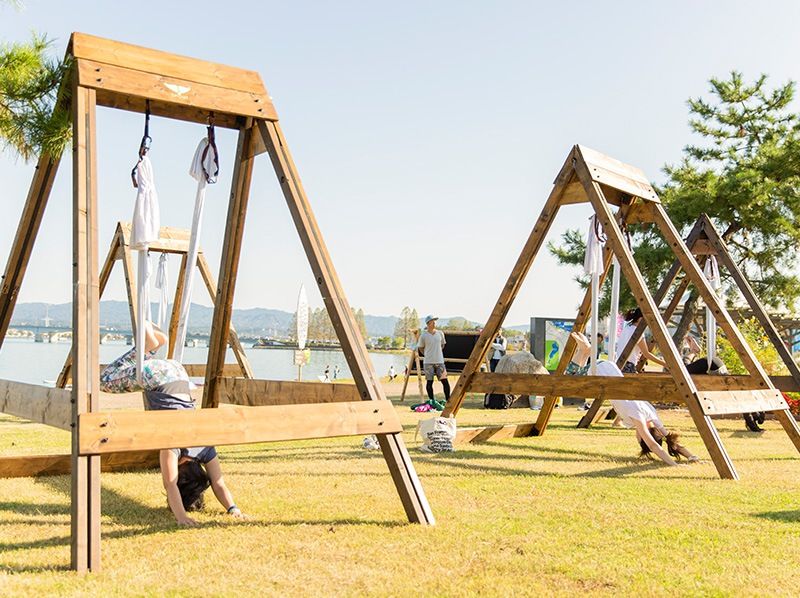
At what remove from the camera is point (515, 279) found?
8.94 meters

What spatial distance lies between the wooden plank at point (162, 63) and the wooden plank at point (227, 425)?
216cm

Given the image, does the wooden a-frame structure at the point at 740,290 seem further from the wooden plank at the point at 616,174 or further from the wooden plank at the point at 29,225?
the wooden plank at the point at 29,225

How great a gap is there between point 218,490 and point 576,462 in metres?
4.10

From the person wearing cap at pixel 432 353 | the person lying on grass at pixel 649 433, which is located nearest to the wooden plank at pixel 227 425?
the person lying on grass at pixel 649 433

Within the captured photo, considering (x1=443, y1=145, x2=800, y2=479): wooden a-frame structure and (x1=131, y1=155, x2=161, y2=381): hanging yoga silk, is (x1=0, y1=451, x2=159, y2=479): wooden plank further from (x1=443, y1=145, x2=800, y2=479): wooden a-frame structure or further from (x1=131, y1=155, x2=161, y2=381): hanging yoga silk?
(x1=443, y1=145, x2=800, y2=479): wooden a-frame structure

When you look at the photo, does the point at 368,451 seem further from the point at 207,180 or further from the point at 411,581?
the point at 411,581

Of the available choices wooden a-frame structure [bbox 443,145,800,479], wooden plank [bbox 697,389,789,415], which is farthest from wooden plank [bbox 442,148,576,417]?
wooden plank [bbox 697,389,789,415]

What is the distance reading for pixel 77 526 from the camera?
389cm

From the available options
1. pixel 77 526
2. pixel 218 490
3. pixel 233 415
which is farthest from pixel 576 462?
pixel 77 526

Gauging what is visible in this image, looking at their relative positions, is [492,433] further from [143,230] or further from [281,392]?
[143,230]

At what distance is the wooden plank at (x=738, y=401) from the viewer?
24.1 ft

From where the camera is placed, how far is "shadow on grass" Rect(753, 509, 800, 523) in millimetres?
5207

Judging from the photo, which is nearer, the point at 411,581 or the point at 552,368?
the point at 411,581

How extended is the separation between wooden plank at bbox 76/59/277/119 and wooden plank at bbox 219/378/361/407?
1.93 meters
